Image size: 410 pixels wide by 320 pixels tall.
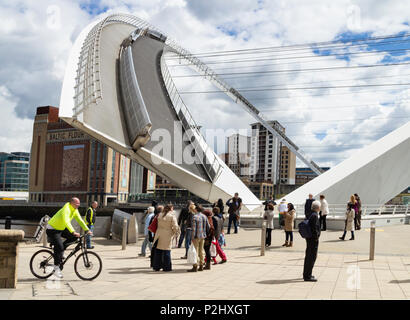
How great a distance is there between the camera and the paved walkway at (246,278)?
24.5ft

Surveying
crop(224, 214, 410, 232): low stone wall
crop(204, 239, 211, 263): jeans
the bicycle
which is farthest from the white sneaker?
crop(224, 214, 410, 232): low stone wall

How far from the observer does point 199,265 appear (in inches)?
416

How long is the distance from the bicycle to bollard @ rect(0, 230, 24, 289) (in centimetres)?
138

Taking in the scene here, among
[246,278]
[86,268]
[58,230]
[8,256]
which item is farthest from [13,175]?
[8,256]

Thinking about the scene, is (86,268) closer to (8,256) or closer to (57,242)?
(57,242)

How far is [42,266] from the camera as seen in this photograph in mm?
8891

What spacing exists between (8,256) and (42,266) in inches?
61.7

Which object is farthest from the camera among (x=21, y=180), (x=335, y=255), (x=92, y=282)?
(x=21, y=180)

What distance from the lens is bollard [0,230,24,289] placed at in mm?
7375

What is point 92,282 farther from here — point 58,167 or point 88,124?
point 58,167

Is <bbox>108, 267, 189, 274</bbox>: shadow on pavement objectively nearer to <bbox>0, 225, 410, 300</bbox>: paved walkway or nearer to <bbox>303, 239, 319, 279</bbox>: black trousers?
<bbox>0, 225, 410, 300</bbox>: paved walkway

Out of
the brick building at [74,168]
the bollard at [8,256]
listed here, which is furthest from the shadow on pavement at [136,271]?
the brick building at [74,168]
